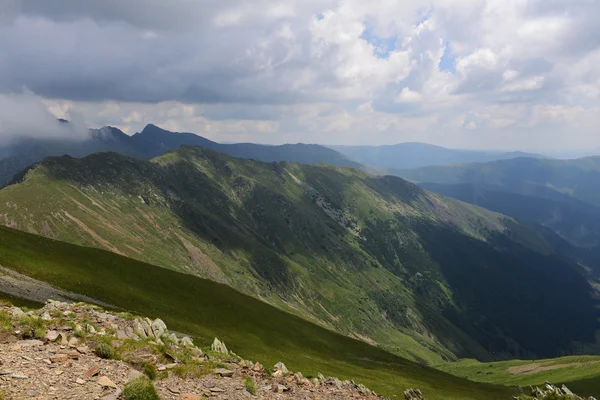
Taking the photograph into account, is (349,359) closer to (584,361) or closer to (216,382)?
(216,382)

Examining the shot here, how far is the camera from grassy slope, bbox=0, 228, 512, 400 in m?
60.7

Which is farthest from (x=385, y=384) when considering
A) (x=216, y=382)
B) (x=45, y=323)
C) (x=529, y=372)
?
(x=529, y=372)

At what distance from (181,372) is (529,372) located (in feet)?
489

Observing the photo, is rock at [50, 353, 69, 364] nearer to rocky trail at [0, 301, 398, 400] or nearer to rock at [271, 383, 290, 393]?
rocky trail at [0, 301, 398, 400]

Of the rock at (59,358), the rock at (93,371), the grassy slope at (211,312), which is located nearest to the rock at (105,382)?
the rock at (93,371)

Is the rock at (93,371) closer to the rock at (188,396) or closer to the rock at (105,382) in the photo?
the rock at (105,382)

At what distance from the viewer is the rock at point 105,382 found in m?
17.3

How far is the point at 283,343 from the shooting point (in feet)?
249

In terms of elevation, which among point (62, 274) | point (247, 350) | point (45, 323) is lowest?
point (247, 350)

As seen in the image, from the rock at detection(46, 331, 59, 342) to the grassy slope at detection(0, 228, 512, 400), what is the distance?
28784mm

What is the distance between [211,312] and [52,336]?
55431 millimetres

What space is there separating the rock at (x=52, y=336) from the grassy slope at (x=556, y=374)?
110m

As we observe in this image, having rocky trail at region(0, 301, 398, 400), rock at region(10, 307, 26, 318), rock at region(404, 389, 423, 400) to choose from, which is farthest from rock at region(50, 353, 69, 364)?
rock at region(404, 389, 423, 400)

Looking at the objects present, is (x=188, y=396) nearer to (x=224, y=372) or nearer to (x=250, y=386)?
(x=250, y=386)
